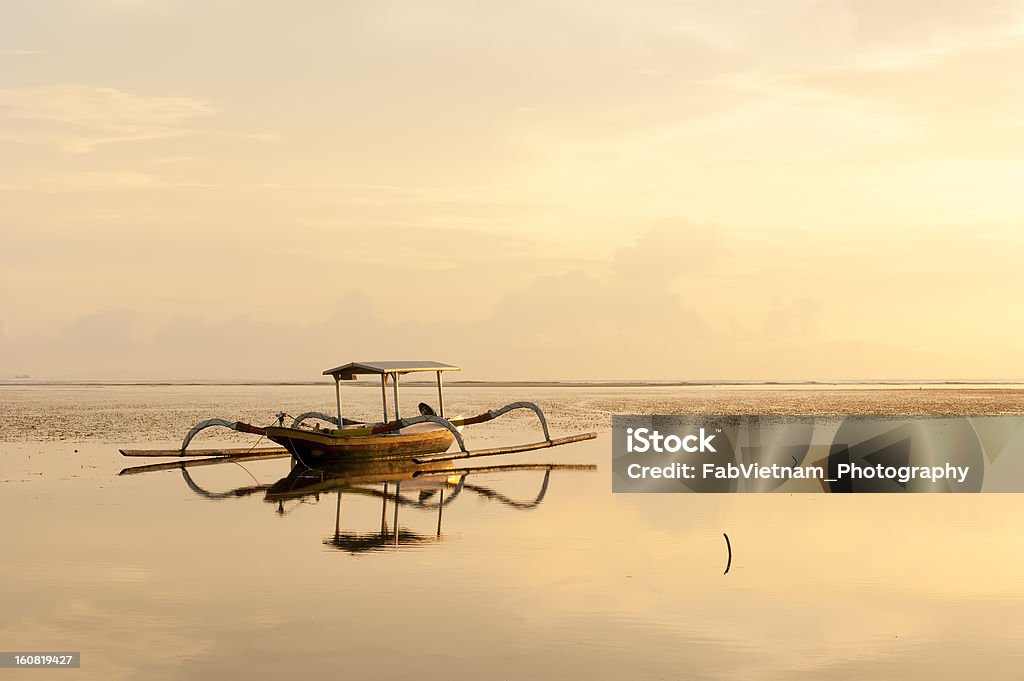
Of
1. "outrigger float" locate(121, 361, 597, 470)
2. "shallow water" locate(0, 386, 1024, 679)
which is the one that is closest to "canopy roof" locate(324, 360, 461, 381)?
"outrigger float" locate(121, 361, 597, 470)

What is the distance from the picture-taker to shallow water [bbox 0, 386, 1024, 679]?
1325 centimetres

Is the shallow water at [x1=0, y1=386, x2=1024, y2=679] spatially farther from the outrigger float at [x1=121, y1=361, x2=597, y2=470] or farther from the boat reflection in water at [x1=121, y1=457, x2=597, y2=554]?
the outrigger float at [x1=121, y1=361, x2=597, y2=470]

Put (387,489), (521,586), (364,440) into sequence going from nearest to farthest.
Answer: (521,586) < (387,489) < (364,440)

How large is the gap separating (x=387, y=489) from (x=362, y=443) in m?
6.02

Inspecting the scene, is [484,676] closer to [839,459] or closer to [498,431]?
[839,459]

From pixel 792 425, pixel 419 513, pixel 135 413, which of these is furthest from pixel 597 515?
pixel 135 413

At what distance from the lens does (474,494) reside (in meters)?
29.9

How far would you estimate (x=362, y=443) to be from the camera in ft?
121

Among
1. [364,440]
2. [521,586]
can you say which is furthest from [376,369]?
[521,586]

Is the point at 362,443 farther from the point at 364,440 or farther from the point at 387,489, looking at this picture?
the point at 387,489

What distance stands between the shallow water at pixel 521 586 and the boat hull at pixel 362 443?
615 centimetres

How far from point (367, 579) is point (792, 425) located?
A: 45320 mm

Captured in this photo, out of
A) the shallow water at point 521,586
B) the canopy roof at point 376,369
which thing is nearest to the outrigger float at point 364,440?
the canopy roof at point 376,369

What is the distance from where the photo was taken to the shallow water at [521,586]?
43.5 ft
